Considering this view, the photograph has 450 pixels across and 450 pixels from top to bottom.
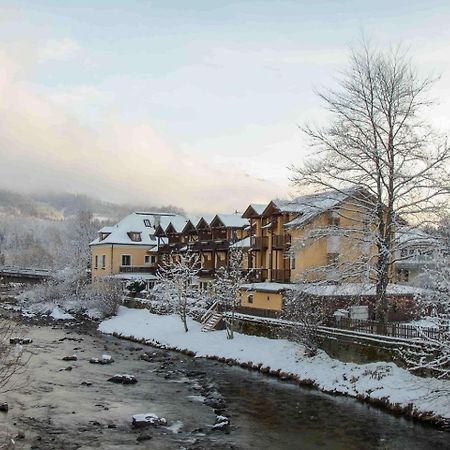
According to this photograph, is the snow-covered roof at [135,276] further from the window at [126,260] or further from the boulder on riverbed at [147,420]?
the boulder on riverbed at [147,420]

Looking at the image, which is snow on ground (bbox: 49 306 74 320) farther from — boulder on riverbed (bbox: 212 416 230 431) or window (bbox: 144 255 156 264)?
boulder on riverbed (bbox: 212 416 230 431)

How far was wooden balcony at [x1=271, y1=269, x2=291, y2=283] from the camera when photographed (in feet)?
152

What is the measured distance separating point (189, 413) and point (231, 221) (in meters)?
39.6

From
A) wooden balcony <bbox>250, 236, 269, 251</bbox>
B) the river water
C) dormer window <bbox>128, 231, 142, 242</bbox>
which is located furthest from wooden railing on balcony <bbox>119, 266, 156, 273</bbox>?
the river water

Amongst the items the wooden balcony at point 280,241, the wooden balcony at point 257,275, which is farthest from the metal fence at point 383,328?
the wooden balcony at point 257,275

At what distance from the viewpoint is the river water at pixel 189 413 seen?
19641 millimetres

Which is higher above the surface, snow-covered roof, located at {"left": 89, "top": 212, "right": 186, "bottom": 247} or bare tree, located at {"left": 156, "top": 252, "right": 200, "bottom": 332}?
snow-covered roof, located at {"left": 89, "top": 212, "right": 186, "bottom": 247}

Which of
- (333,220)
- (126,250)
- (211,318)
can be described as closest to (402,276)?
(333,220)

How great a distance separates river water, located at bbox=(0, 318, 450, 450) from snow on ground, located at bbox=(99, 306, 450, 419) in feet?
3.52

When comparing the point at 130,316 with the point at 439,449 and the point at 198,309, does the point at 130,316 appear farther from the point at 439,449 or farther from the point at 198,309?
the point at 439,449

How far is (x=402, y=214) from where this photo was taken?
2903 cm

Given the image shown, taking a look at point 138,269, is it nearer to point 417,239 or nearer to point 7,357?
point 417,239

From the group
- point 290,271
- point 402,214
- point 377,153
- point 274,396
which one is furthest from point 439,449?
point 290,271

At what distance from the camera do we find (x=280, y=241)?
4812 cm
